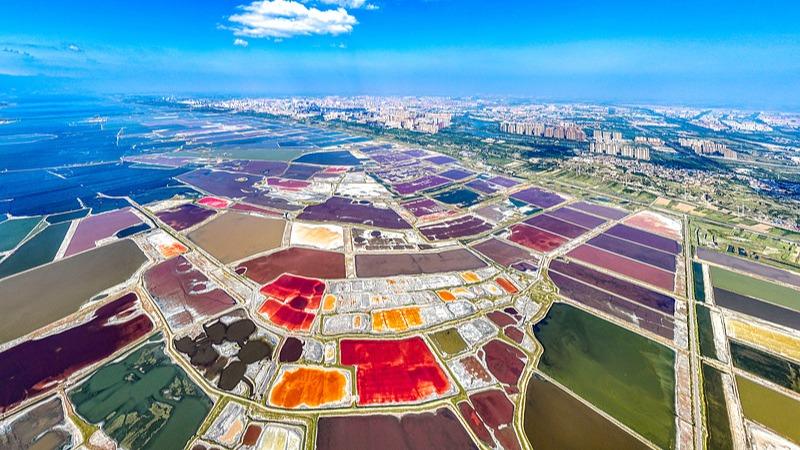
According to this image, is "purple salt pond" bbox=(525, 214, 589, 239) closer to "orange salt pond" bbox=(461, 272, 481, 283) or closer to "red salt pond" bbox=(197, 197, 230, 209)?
"orange salt pond" bbox=(461, 272, 481, 283)

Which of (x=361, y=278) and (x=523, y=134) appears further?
(x=523, y=134)

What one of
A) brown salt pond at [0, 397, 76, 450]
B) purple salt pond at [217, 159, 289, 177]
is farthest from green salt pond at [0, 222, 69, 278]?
purple salt pond at [217, 159, 289, 177]

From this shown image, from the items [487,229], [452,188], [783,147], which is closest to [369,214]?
[487,229]

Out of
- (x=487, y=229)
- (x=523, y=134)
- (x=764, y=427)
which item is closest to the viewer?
(x=764, y=427)

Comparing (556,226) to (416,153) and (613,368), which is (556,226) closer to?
(613,368)

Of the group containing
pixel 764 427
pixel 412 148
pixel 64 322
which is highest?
pixel 412 148

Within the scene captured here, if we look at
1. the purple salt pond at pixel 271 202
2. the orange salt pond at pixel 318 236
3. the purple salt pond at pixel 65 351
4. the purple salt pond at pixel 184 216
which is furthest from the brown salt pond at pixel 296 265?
the purple salt pond at pixel 184 216

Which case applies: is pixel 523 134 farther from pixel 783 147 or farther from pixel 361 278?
pixel 361 278
